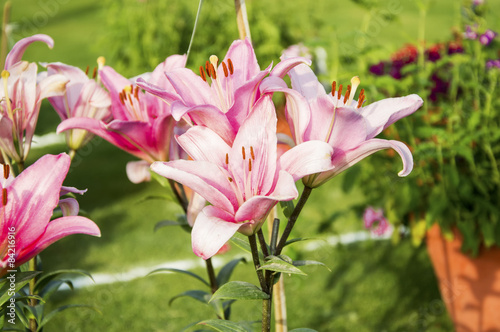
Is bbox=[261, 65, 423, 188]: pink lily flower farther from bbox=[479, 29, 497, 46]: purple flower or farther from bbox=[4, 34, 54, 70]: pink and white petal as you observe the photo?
bbox=[479, 29, 497, 46]: purple flower

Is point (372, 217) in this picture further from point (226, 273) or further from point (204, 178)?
point (204, 178)

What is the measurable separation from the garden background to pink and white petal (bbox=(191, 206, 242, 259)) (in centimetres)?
45

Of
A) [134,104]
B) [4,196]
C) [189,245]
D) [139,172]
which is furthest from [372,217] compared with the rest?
[4,196]

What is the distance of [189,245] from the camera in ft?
8.56

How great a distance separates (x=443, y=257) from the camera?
5.76ft

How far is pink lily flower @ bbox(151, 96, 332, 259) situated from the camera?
57cm

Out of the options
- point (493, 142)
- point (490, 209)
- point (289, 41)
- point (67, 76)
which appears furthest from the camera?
point (289, 41)

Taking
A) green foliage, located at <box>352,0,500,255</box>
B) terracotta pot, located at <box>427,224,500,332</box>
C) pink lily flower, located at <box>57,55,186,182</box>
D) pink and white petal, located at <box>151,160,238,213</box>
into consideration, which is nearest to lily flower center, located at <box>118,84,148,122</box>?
pink lily flower, located at <box>57,55,186,182</box>

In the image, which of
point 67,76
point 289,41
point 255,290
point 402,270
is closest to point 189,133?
point 255,290

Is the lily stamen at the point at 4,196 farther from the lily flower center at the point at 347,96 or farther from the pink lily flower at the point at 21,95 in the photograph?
the lily flower center at the point at 347,96

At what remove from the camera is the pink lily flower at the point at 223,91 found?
1.97 feet

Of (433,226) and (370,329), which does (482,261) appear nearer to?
(433,226)

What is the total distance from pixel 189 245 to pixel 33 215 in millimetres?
2037

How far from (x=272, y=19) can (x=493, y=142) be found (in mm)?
2174
